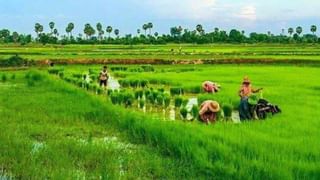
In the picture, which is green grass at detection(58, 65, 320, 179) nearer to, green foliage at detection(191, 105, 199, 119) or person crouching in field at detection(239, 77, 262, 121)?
person crouching in field at detection(239, 77, 262, 121)

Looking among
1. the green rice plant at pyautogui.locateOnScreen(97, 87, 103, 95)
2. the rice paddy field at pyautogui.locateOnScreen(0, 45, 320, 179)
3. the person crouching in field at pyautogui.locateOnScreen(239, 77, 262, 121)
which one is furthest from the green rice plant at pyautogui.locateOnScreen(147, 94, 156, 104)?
the person crouching in field at pyautogui.locateOnScreen(239, 77, 262, 121)

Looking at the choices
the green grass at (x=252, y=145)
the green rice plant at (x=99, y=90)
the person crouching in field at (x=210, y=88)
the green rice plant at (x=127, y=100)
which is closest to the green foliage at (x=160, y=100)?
the green rice plant at (x=127, y=100)

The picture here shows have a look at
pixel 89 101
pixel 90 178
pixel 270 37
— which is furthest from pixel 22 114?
pixel 270 37

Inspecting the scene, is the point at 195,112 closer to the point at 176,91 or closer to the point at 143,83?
the point at 176,91

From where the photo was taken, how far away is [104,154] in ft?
22.5

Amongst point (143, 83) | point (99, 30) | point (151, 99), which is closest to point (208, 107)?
point (151, 99)

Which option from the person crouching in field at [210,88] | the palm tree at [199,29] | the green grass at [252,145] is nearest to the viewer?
the green grass at [252,145]

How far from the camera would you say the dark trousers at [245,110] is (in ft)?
32.3

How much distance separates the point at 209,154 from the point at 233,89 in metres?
9.00

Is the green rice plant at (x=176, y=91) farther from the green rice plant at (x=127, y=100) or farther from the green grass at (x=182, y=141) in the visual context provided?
the green grass at (x=182, y=141)

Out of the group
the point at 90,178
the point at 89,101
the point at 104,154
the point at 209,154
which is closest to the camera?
the point at 90,178

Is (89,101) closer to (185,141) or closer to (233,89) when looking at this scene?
(233,89)

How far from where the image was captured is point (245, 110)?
390 inches

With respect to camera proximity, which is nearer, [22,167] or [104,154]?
[22,167]
